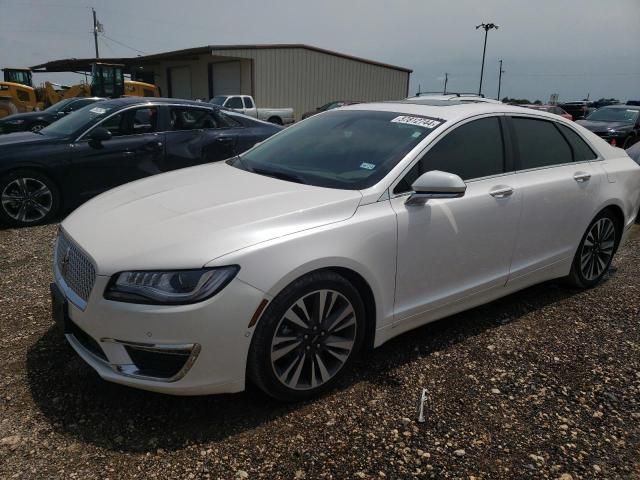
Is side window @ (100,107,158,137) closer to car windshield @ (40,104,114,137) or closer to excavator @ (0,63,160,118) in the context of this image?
car windshield @ (40,104,114,137)

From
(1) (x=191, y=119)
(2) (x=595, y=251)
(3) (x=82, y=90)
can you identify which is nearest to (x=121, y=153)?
(1) (x=191, y=119)

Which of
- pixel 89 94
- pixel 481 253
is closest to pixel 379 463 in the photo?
pixel 481 253

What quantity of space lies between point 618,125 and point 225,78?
24558 millimetres

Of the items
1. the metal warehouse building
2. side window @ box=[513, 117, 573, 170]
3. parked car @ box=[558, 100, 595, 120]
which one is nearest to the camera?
side window @ box=[513, 117, 573, 170]

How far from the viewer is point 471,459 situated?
94.9 inches

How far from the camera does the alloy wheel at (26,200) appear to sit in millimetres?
6039

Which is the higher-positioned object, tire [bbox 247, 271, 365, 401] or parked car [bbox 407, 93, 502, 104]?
parked car [bbox 407, 93, 502, 104]

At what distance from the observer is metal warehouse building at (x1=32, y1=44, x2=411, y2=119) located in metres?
30.6

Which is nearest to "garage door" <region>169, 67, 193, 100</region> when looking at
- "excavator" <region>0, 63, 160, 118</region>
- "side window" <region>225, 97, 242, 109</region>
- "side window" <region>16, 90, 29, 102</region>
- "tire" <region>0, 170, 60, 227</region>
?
"excavator" <region>0, 63, 160, 118</region>

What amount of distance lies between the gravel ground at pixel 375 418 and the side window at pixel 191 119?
156 inches

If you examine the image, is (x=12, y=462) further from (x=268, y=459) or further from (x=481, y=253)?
(x=481, y=253)

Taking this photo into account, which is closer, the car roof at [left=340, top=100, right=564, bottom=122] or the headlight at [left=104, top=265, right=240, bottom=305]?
the headlight at [left=104, top=265, right=240, bottom=305]

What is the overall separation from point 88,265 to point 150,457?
0.93m

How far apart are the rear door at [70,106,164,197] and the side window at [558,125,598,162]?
4.85 m
